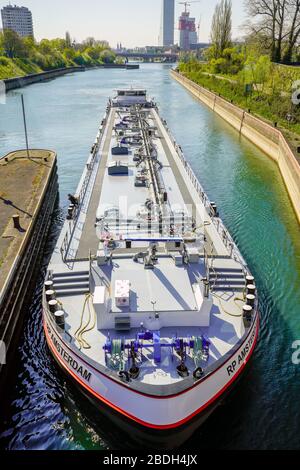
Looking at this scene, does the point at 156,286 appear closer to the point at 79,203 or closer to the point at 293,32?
the point at 79,203

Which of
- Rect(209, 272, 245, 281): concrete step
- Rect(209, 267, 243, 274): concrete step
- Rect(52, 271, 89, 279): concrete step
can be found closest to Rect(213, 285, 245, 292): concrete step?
Rect(209, 272, 245, 281): concrete step

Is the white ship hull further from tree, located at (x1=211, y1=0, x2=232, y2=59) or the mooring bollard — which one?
tree, located at (x1=211, y1=0, x2=232, y2=59)

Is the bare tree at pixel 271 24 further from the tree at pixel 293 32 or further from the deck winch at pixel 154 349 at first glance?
the deck winch at pixel 154 349

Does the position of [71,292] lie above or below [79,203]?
below

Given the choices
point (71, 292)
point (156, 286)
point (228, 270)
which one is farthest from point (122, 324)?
point (228, 270)

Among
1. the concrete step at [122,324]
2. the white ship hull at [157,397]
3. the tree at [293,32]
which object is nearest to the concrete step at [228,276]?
the white ship hull at [157,397]

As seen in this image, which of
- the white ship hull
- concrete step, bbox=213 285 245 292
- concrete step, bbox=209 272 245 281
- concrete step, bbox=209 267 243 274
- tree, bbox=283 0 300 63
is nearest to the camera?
the white ship hull
